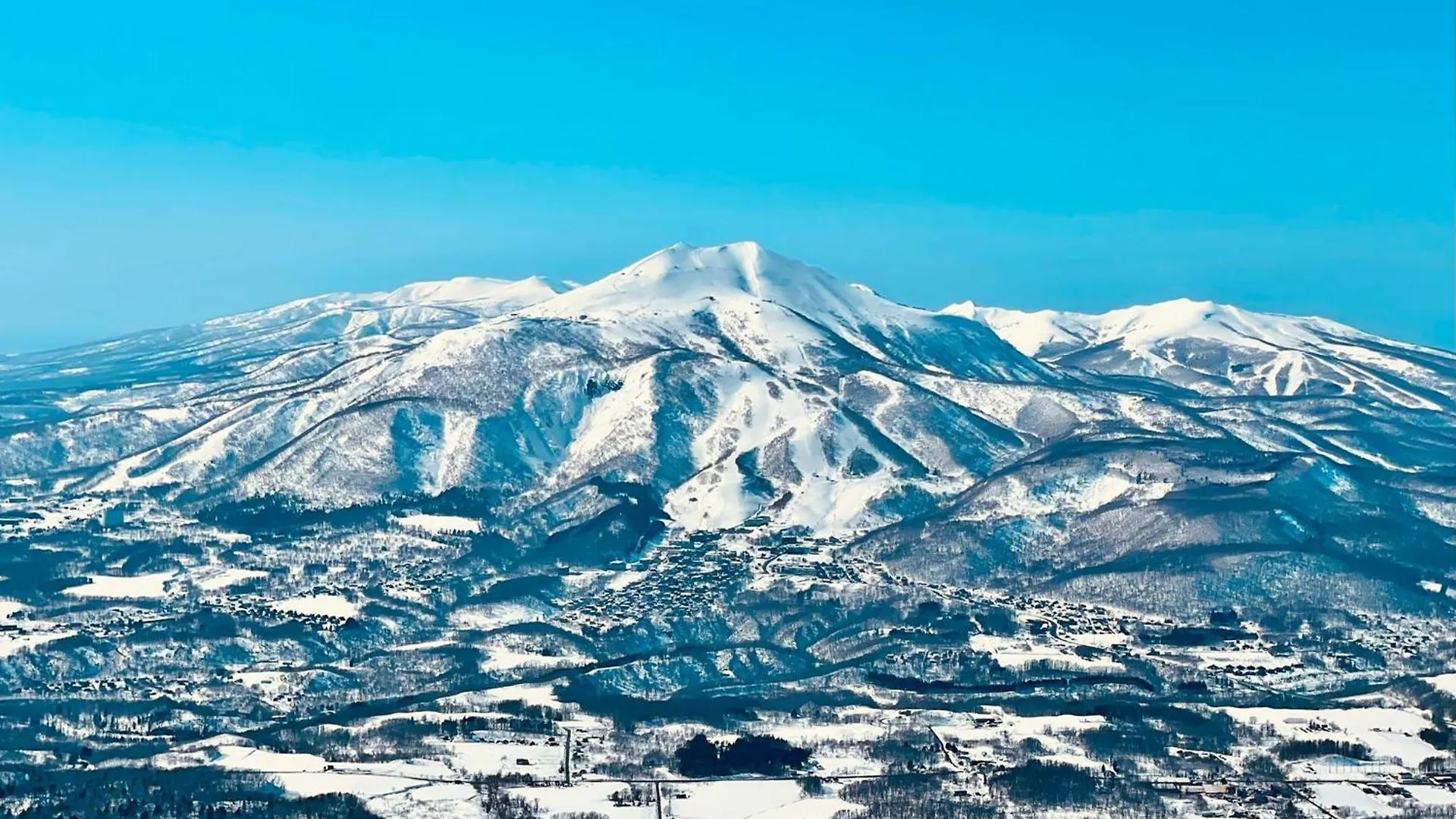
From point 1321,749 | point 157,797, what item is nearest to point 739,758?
point 157,797

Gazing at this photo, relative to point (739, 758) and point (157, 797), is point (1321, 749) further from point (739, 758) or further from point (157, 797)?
point (157, 797)

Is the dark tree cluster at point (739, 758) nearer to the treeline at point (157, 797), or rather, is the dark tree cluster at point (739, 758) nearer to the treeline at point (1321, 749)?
the treeline at point (157, 797)

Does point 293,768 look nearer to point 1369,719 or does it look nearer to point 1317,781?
point 1317,781

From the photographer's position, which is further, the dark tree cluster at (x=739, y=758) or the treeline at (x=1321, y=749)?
the treeline at (x=1321, y=749)

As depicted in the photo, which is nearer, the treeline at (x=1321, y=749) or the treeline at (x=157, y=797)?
the treeline at (x=157, y=797)

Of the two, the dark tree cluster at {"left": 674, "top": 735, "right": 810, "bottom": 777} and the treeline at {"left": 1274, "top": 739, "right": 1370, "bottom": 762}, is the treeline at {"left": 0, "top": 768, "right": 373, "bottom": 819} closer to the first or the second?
the dark tree cluster at {"left": 674, "top": 735, "right": 810, "bottom": 777}

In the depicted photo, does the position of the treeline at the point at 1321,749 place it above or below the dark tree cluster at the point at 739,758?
below

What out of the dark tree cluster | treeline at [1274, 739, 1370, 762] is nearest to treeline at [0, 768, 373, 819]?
the dark tree cluster

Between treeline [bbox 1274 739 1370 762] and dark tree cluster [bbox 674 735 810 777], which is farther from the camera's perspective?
treeline [bbox 1274 739 1370 762]

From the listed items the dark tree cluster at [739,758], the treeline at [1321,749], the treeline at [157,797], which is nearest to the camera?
the treeline at [157,797]

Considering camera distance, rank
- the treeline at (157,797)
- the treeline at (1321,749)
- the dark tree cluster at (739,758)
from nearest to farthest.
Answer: the treeline at (157,797) < the dark tree cluster at (739,758) < the treeline at (1321,749)

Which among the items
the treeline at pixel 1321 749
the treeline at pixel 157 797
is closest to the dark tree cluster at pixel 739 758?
the treeline at pixel 157 797

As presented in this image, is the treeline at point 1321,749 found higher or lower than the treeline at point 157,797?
lower
